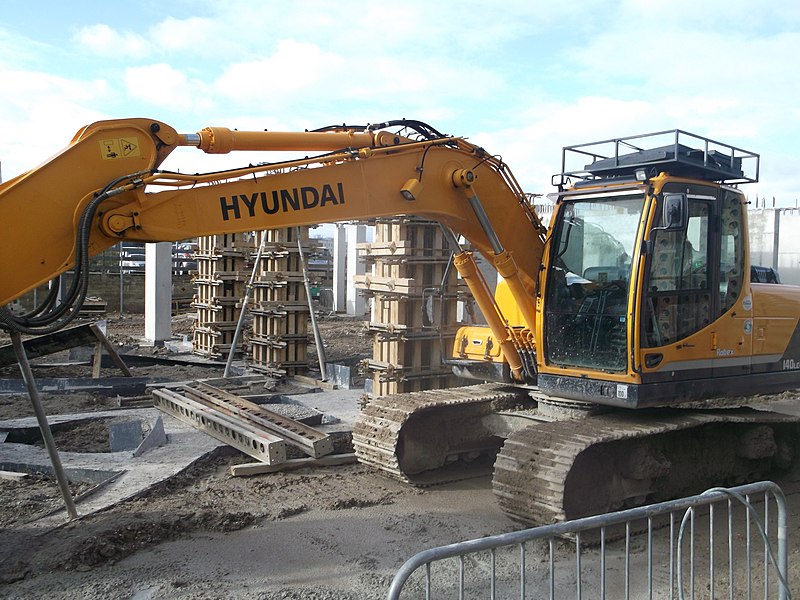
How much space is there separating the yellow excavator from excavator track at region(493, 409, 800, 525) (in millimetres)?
19

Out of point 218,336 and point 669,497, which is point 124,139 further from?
point 218,336

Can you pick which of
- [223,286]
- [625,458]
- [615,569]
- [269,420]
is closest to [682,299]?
[625,458]

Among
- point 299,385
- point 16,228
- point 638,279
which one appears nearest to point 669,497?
point 638,279

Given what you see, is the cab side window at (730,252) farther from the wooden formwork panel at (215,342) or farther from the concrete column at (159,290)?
the concrete column at (159,290)

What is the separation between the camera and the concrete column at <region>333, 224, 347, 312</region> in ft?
93.6

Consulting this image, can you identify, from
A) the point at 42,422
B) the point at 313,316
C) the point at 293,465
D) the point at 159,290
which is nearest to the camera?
the point at 42,422

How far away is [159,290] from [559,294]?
12881mm

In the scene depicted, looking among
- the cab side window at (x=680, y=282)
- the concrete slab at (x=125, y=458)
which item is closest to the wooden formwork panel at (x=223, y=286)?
the concrete slab at (x=125, y=458)

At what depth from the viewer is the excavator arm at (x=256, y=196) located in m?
4.72

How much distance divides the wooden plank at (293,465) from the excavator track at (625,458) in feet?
7.81

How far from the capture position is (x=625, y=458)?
660 cm

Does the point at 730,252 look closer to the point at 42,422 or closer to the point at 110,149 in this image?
the point at 110,149

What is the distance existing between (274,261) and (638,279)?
28.5ft

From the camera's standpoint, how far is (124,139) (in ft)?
16.4
